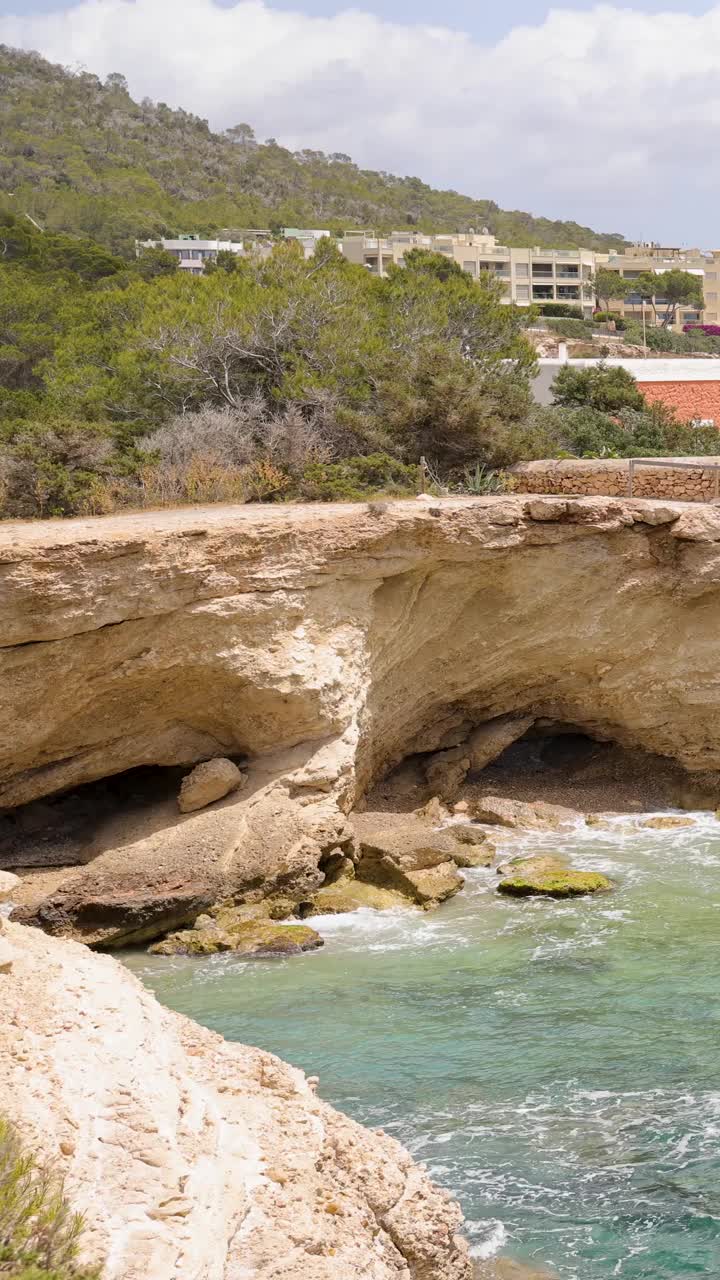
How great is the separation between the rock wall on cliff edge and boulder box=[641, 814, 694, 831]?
140 cm

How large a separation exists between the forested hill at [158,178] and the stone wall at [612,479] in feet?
140

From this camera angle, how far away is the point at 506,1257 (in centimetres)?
773

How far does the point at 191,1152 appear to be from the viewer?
6332mm

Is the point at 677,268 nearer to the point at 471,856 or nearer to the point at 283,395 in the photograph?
the point at 283,395

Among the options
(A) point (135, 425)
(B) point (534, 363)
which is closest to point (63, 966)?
(A) point (135, 425)

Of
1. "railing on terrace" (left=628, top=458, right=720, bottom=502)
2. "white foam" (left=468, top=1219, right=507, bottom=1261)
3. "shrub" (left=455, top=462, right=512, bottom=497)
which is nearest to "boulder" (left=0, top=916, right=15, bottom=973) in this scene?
"white foam" (left=468, top=1219, right=507, bottom=1261)

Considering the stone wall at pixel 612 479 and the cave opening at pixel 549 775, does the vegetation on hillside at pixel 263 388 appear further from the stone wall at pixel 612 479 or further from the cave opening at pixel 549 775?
the cave opening at pixel 549 775

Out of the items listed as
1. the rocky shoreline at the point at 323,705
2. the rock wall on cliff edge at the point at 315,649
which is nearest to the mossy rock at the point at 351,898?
the rocky shoreline at the point at 323,705

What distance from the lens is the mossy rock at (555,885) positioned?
1440cm

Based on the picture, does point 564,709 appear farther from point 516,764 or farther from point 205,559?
point 205,559

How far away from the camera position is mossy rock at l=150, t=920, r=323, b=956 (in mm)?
12922

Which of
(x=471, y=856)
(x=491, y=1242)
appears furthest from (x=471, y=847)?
(x=491, y=1242)

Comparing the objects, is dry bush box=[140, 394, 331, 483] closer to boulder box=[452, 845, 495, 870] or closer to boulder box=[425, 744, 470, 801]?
boulder box=[425, 744, 470, 801]

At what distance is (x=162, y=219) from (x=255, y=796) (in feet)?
198
